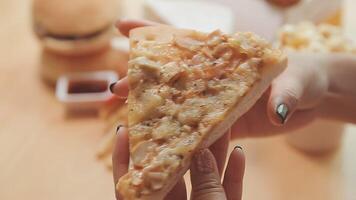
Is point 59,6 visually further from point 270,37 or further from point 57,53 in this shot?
point 270,37

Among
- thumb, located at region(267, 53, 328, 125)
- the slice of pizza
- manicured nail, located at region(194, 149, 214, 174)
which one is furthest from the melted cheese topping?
manicured nail, located at region(194, 149, 214, 174)

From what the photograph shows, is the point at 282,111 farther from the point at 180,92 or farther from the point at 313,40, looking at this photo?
the point at 313,40

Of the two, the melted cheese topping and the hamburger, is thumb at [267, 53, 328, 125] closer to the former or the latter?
the melted cheese topping

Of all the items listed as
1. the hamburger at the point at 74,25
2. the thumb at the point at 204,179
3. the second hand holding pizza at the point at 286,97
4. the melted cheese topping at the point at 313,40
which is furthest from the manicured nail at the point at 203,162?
the hamburger at the point at 74,25

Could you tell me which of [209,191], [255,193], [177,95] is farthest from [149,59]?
[255,193]

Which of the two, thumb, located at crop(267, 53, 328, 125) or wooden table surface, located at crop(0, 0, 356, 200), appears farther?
wooden table surface, located at crop(0, 0, 356, 200)

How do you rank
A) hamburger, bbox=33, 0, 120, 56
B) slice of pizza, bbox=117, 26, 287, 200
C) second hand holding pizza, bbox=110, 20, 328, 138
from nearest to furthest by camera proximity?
slice of pizza, bbox=117, 26, 287, 200 < second hand holding pizza, bbox=110, 20, 328, 138 < hamburger, bbox=33, 0, 120, 56

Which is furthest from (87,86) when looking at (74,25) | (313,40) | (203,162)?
(203,162)
